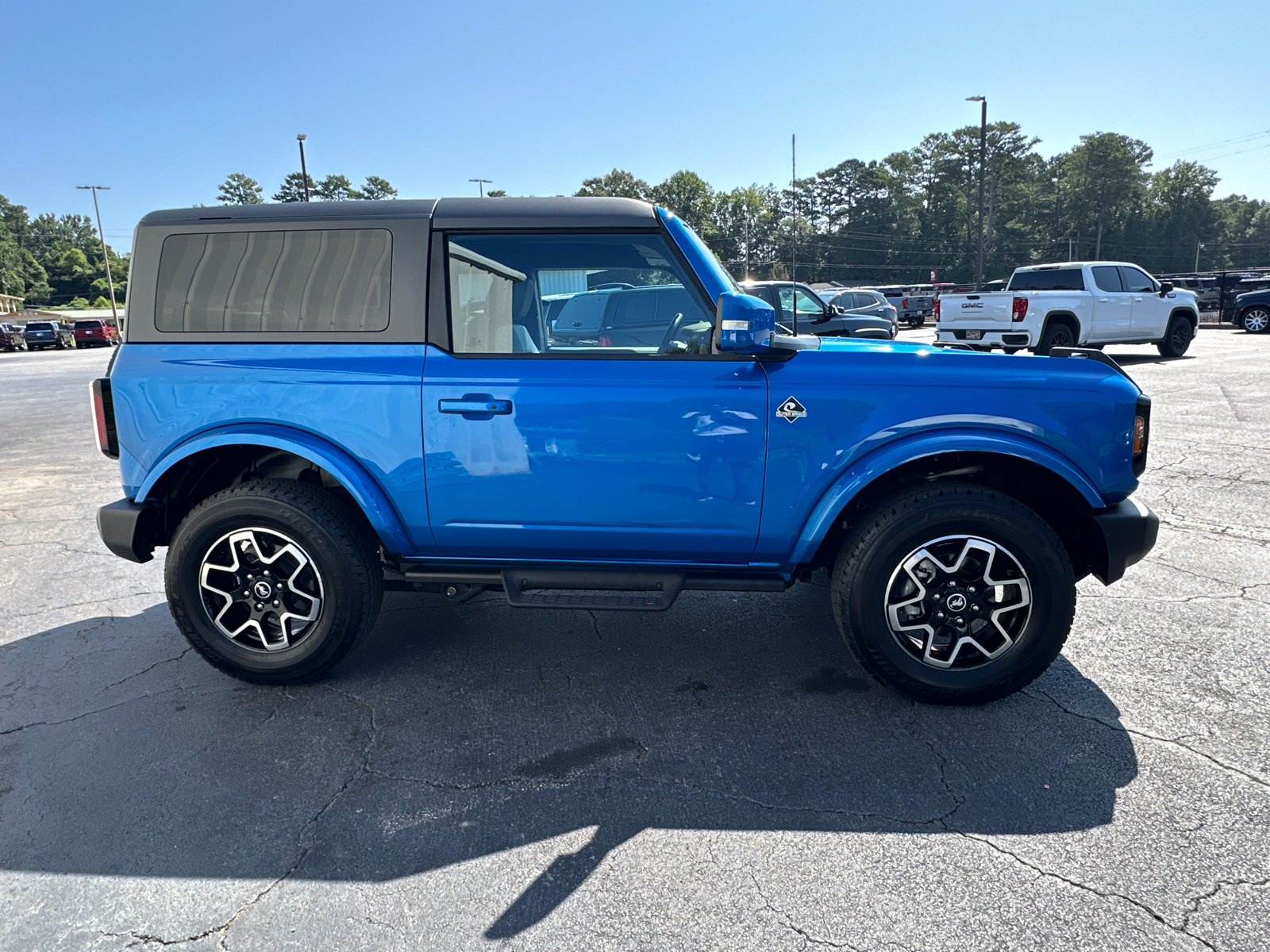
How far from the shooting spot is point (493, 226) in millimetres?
3254

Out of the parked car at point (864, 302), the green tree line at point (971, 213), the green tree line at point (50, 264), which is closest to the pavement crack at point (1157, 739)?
the parked car at point (864, 302)

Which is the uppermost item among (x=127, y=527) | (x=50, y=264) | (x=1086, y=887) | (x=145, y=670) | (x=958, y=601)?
(x=50, y=264)

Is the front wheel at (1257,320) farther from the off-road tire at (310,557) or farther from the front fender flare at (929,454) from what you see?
the off-road tire at (310,557)

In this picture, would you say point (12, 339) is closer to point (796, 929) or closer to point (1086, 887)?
point (796, 929)

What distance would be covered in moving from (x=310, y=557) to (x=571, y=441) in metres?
1.20

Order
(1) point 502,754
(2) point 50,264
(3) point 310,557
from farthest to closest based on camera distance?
(2) point 50,264 < (3) point 310,557 < (1) point 502,754

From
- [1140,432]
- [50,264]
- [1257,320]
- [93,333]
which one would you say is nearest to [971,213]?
[1257,320]

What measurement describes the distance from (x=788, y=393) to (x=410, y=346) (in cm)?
151

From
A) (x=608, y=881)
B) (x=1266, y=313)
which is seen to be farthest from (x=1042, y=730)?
(x=1266, y=313)

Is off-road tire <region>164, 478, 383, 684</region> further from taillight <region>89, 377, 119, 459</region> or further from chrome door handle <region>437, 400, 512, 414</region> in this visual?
chrome door handle <region>437, 400, 512, 414</region>

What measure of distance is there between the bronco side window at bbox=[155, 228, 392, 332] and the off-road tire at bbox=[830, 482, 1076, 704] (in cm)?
220

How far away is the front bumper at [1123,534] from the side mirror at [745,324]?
1.53 metres

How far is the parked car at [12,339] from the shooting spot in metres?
39.3

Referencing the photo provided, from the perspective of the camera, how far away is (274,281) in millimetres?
3295
